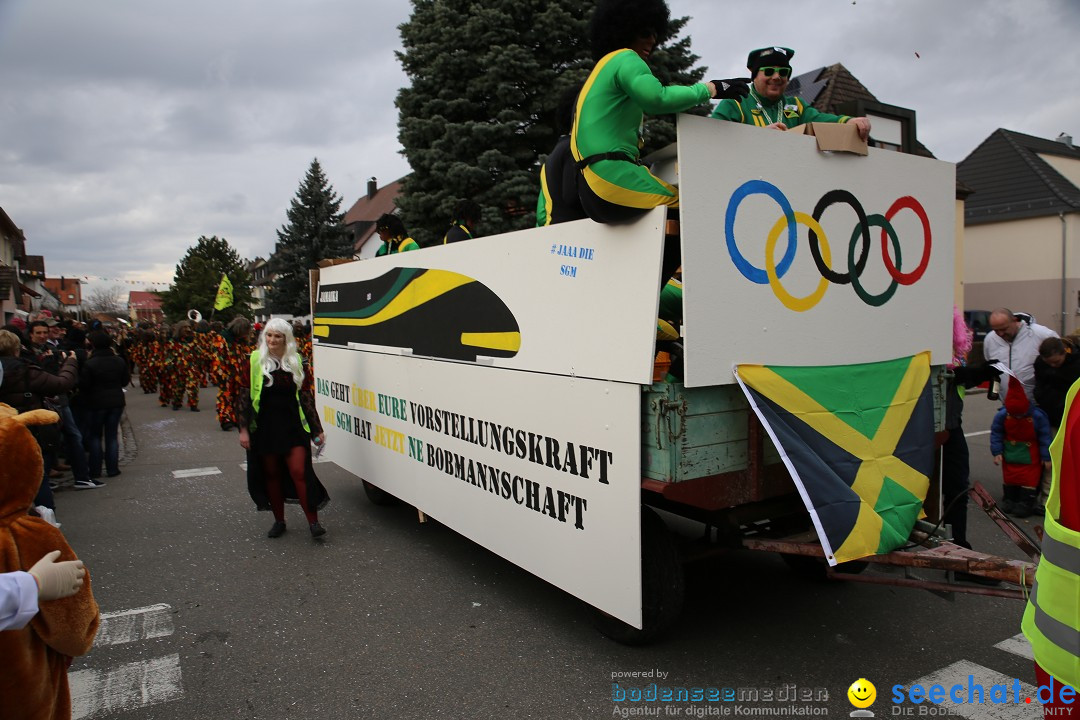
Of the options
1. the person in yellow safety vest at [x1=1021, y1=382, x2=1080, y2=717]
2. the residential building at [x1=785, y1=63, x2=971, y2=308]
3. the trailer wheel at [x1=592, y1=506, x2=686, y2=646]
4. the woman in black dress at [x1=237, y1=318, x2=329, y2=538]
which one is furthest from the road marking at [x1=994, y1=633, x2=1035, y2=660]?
the residential building at [x1=785, y1=63, x2=971, y2=308]

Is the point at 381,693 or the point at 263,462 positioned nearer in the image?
the point at 381,693

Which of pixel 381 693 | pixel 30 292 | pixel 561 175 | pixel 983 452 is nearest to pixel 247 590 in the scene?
pixel 381 693

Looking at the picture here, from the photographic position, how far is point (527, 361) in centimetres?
385

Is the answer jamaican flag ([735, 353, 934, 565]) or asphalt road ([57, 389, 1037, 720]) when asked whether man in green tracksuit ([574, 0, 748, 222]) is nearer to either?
jamaican flag ([735, 353, 934, 565])

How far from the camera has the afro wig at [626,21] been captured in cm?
333

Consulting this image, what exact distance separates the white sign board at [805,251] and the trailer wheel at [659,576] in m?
0.85

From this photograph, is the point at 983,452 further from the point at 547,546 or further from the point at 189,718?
the point at 189,718

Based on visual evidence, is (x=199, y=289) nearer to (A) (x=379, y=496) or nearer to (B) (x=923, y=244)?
(A) (x=379, y=496)

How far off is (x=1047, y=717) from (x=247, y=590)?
4.42m

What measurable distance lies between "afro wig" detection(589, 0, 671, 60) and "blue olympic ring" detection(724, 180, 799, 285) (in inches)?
37.1

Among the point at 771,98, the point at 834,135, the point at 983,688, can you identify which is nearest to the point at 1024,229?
the point at 771,98

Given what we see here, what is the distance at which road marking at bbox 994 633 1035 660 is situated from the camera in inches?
140

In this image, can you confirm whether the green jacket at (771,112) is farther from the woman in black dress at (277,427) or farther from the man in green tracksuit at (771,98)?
the woman in black dress at (277,427)

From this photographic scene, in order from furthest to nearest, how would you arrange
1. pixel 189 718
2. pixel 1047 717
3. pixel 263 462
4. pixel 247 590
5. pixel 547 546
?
pixel 263 462 → pixel 247 590 → pixel 547 546 → pixel 189 718 → pixel 1047 717
